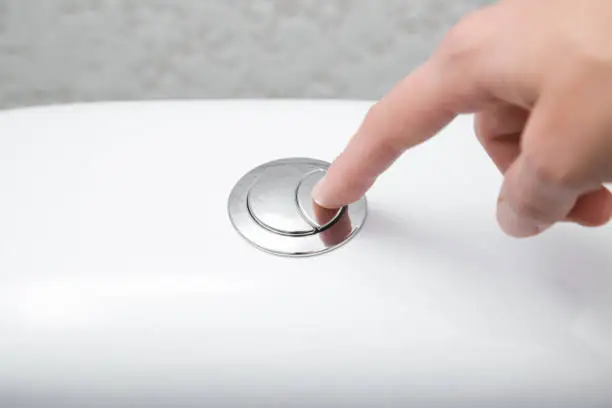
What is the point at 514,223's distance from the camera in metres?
0.23

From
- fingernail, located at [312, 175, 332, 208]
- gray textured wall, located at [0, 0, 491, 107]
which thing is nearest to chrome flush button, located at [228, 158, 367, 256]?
fingernail, located at [312, 175, 332, 208]

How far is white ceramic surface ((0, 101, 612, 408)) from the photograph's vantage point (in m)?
0.25

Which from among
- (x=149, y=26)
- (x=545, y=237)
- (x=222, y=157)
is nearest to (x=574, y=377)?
(x=545, y=237)

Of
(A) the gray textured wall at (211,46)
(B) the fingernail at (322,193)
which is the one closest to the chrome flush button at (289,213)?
(B) the fingernail at (322,193)

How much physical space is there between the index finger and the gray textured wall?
0.27 metres

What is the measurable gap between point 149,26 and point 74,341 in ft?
1.04

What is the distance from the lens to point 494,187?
286 millimetres

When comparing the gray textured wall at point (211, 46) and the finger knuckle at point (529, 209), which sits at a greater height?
the gray textured wall at point (211, 46)

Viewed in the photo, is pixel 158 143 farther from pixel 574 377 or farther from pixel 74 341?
pixel 574 377

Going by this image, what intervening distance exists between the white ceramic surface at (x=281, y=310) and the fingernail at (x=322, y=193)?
0.07 feet

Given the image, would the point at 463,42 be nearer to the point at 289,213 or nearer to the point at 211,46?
the point at 289,213

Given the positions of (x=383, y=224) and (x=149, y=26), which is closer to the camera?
(x=383, y=224)

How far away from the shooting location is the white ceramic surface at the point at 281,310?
0.25 metres

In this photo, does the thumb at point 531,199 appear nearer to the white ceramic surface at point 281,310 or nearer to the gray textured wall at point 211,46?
the white ceramic surface at point 281,310
